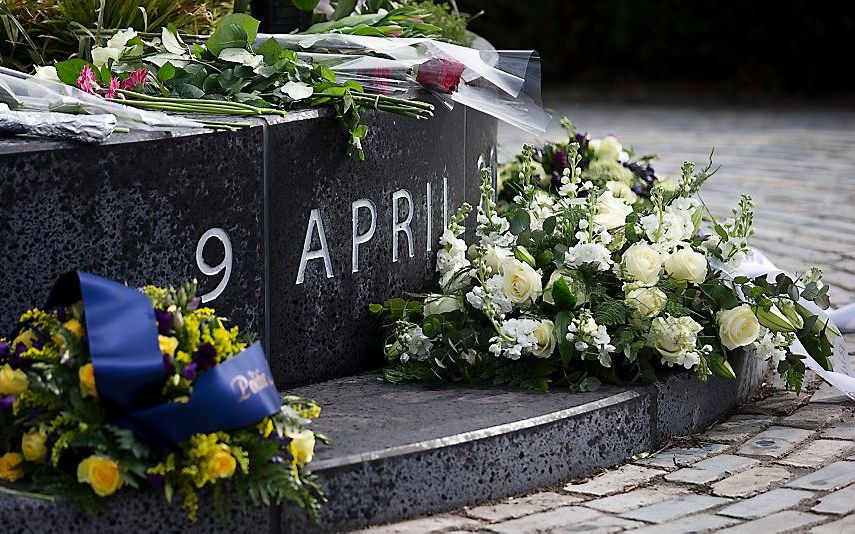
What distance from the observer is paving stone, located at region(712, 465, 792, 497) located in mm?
3248

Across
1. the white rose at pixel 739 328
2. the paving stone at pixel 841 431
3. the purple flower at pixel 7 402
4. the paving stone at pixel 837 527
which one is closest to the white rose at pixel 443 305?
the white rose at pixel 739 328

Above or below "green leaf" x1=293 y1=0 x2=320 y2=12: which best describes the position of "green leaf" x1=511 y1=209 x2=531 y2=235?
below

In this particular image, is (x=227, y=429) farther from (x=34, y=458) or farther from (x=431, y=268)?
(x=431, y=268)

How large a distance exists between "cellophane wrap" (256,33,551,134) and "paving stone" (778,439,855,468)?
135 cm

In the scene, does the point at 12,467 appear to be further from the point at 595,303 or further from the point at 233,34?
the point at 595,303

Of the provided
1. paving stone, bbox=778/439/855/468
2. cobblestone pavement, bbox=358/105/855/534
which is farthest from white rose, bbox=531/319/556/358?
paving stone, bbox=778/439/855/468

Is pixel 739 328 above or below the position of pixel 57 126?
below

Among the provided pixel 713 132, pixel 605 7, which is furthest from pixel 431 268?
pixel 605 7

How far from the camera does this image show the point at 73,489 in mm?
2719

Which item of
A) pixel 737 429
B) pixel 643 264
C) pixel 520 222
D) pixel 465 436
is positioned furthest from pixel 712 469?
pixel 520 222

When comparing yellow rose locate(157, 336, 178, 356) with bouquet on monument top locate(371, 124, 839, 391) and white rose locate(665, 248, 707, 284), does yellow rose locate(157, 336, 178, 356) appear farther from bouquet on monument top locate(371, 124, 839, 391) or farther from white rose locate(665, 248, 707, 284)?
white rose locate(665, 248, 707, 284)

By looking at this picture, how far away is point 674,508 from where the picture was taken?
10.3 ft

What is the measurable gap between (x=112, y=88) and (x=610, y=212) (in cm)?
149

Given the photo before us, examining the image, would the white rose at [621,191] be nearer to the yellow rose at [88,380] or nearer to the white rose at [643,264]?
the white rose at [643,264]
